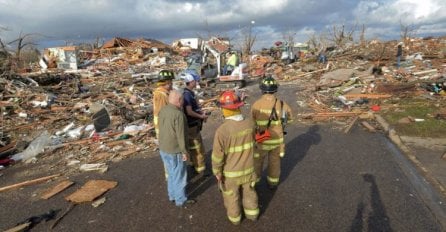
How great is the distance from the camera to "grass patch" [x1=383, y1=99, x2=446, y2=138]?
27.3ft

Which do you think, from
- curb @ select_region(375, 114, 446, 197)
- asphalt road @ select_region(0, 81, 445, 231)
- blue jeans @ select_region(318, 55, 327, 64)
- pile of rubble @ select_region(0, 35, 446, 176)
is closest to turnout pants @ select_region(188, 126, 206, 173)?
asphalt road @ select_region(0, 81, 445, 231)

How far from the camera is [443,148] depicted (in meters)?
7.18

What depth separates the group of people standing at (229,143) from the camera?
4046 millimetres

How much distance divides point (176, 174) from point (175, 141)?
1.74 ft

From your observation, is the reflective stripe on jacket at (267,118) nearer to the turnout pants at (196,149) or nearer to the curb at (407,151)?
the turnout pants at (196,149)

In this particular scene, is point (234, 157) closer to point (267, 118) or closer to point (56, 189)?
point (267, 118)

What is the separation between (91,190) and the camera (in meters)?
5.80

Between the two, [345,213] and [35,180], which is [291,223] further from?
[35,180]

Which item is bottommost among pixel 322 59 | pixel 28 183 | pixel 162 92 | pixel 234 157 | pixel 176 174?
pixel 28 183

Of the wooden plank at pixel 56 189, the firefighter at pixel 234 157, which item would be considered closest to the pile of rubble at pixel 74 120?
the wooden plank at pixel 56 189

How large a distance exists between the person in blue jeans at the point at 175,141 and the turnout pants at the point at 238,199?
882 millimetres

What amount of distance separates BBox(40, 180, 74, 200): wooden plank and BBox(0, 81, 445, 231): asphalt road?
13cm

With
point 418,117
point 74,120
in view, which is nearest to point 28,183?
point 74,120

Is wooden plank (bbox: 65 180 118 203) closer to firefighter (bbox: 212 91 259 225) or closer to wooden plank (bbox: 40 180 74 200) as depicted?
wooden plank (bbox: 40 180 74 200)
